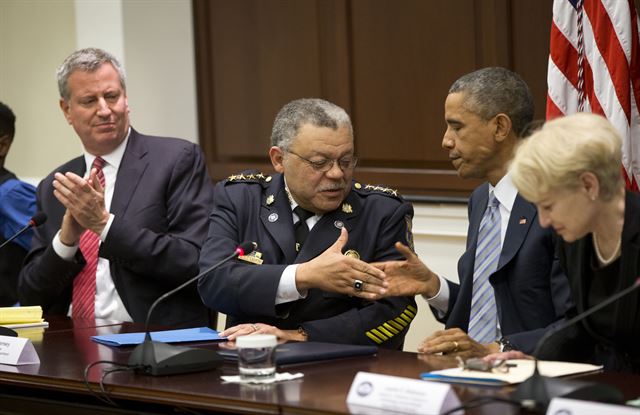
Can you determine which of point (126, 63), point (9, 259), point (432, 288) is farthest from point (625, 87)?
point (126, 63)

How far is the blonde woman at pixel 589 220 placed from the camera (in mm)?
2551

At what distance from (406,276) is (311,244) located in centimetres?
35

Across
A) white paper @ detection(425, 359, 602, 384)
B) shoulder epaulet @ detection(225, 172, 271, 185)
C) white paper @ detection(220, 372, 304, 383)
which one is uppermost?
shoulder epaulet @ detection(225, 172, 271, 185)

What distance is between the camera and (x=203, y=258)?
3.63 meters

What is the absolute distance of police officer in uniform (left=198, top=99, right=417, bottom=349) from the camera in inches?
133

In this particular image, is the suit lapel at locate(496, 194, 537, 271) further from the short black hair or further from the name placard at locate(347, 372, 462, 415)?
the short black hair

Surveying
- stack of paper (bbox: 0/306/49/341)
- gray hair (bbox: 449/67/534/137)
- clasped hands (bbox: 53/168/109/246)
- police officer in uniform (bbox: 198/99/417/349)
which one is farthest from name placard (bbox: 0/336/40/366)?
gray hair (bbox: 449/67/534/137)

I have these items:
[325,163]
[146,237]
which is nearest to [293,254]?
[325,163]

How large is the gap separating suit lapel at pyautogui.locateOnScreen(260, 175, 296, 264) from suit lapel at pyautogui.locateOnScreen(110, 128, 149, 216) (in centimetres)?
74

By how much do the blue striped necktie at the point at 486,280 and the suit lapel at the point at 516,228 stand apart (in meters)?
0.11

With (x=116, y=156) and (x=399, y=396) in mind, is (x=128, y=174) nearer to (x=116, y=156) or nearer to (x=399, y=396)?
(x=116, y=156)

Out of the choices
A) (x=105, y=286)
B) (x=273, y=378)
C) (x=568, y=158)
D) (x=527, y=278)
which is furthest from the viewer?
(x=105, y=286)

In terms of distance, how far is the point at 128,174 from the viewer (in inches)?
169

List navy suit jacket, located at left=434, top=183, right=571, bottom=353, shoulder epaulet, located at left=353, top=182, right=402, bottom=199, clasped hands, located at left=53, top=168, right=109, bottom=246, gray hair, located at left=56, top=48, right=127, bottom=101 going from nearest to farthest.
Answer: navy suit jacket, located at left=434, top=183, right=571, bottom=353 → shoulder epaulet, located at left=353, top=182, right=402, bottom=199 → clasped hands, located at left=53, top=168, right=109, bottom=246 → gray hair, located at left=56, top=48, right=127, bottom=101
